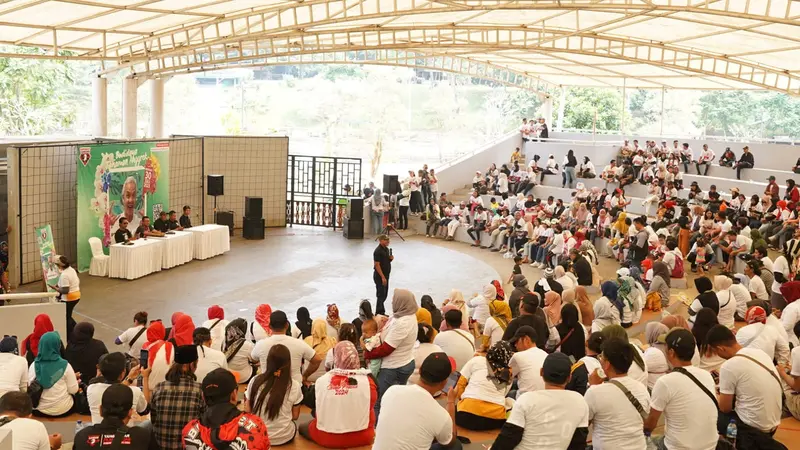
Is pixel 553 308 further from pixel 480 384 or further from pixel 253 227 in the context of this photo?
pixel 253 227

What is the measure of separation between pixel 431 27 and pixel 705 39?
20.5ft

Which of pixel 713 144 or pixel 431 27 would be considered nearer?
pixel 431 27

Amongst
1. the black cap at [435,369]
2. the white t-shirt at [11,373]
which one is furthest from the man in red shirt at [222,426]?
the white t-shirt at [11,373]

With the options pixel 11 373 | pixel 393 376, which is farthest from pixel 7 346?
pixel 393 376

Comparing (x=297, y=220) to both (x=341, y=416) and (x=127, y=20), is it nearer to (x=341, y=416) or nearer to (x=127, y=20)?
(x=127, y=20)

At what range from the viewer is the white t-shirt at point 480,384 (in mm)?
5508

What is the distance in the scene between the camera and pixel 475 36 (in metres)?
21.4

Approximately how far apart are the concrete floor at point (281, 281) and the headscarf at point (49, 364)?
431cm

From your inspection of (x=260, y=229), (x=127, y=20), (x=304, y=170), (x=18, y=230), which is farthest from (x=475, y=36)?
(x=18, y=230)

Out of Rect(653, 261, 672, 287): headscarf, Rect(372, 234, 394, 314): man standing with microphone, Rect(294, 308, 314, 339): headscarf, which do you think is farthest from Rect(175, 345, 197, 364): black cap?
Rect(653, 261, 672, 287): headscarf

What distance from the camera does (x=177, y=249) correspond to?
15.2m

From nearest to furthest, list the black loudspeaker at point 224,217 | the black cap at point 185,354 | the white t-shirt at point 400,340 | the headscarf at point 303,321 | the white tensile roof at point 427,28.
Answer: the black cap at point 185,354 < the white t-shirt at point 400,340 < the headscarf at point 303,321 < the white tensile roof at point 427,28 < the black loudspeaker at point 224,217

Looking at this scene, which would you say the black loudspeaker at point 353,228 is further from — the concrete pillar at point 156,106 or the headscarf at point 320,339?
the headscarf at point 320,339

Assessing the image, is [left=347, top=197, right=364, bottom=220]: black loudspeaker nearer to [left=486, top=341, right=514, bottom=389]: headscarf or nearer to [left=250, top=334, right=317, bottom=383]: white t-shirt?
[left=250, top=334, right=317, bottom=383]: white t-shirt
